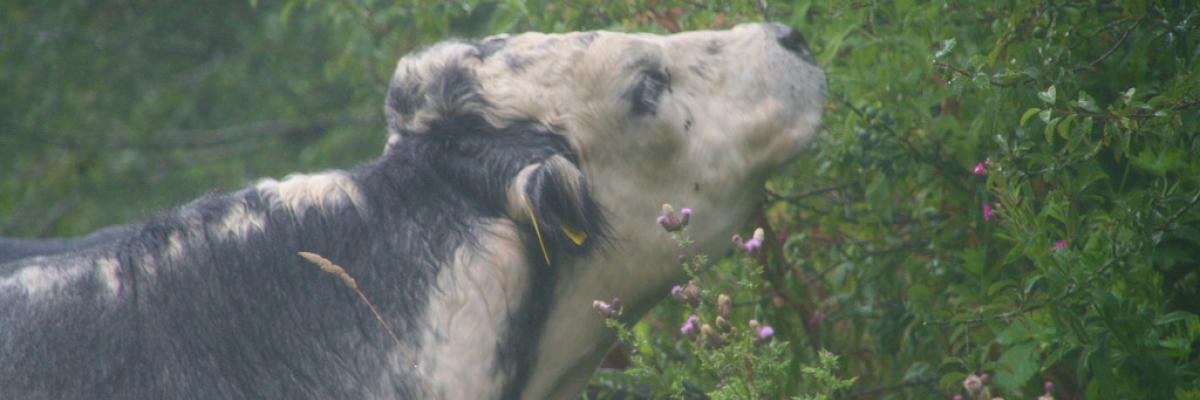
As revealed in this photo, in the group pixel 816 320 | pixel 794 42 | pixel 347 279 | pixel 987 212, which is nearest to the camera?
pixel 347 279

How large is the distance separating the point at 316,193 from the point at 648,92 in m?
0.74

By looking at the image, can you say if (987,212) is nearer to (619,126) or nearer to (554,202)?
A: (619,126)

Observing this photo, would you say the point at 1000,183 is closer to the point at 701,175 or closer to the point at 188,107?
the point at 701,175

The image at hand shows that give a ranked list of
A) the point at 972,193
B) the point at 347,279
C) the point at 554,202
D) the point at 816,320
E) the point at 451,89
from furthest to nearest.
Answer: the point at 816,320
the point at 972,193
the point at 451,89
the point at 554,202
the point at 347,279

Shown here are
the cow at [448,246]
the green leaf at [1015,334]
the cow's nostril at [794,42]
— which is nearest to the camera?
the cow at [448,246]

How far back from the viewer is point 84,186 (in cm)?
923

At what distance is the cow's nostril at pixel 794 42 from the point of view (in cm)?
344

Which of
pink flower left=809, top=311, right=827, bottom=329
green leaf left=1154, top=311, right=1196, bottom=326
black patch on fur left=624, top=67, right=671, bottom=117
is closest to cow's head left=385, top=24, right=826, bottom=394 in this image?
black patch on fur left=624, top=67, right=671, bottom=117

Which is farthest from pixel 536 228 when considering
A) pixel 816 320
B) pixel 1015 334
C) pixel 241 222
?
pixel 816 320

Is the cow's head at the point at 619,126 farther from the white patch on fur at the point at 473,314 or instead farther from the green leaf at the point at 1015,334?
the green leaf at the point at 1015,334

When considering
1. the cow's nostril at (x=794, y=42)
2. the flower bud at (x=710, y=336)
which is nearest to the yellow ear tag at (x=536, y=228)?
the flower bud at (x=710, y=336)

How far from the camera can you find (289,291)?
117 inches

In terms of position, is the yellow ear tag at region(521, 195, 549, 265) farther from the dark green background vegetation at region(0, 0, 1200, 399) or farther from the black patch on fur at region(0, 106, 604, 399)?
the dark green background vegetation at region(0, 0, 1200, 399)

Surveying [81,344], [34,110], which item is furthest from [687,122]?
[34,110]
